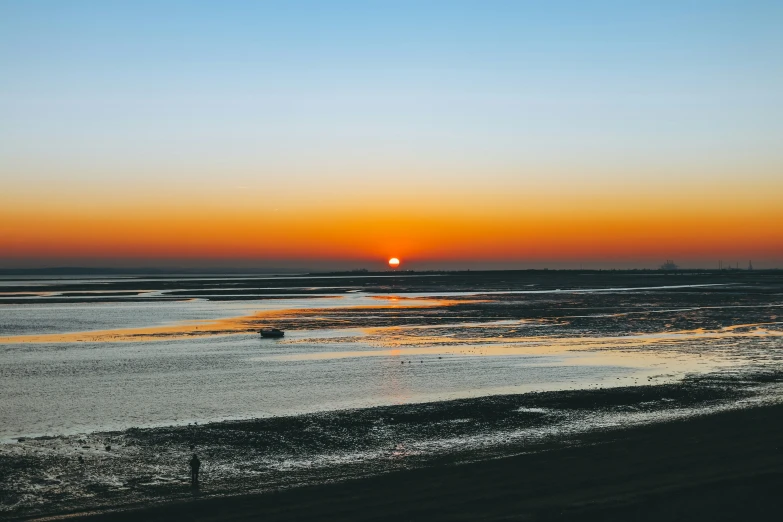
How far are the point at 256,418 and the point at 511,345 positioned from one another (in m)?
24.1

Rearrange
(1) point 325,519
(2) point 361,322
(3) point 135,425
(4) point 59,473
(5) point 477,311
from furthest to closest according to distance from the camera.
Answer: (5) point 477,311 < (2) point 361,322 < (3) point 135,425 < (4) point 59,473 < (1) point 325,519

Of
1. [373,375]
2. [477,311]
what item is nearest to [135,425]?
[373,375]

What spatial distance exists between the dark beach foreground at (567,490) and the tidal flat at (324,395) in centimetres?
124

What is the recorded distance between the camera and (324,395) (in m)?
31.4

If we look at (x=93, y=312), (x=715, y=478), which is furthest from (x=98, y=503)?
(x=93, y=312)

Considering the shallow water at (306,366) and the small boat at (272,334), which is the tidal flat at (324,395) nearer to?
the shallow water at (306,366)

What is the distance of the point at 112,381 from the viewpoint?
35.3 m

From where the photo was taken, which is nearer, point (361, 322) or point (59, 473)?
point (59, 473)

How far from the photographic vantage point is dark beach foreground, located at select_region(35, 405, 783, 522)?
14.5 metres

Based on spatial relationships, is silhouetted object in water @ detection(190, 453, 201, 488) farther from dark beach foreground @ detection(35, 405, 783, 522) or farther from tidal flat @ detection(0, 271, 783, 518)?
dark beach foreground @ detection(35, 405, 783, 522)

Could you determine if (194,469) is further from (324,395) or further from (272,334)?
(272,334)

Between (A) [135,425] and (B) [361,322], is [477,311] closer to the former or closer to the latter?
(B) [361,322]

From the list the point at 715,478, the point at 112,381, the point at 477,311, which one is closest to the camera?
the point at 715,478

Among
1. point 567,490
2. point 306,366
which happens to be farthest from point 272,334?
point 567,490
